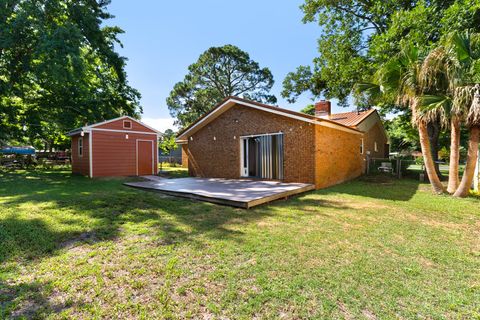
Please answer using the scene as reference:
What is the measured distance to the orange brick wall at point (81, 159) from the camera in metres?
13.6

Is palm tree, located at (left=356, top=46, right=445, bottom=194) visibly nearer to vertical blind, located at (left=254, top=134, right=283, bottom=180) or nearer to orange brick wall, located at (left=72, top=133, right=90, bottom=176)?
vertical blind, located at (left=254, top=134, right=283, bottom=180)

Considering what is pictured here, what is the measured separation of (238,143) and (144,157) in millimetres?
6617

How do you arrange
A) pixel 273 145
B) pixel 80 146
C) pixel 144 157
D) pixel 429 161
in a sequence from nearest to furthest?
pixel 429 161 < pixel 273 145 < pixel 80 146 < pixel 144 157

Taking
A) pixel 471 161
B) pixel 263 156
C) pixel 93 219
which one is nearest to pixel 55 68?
pixel 93 219

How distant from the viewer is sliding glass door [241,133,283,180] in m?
10.9

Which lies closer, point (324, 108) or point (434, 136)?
point (324, 108)

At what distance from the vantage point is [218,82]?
27.6m

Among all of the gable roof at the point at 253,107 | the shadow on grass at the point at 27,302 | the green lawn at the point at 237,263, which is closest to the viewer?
the shadow on grass at the point at 27,302

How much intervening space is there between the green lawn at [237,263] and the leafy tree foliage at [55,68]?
1070cm

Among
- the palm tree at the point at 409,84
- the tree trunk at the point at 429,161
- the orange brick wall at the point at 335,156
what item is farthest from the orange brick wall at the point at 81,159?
the tree trunk at the point at 429,161

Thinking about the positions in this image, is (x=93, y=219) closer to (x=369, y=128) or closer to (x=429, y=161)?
(x=429, y=161)

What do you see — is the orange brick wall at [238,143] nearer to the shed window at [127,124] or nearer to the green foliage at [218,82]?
the shed window at [127,124]

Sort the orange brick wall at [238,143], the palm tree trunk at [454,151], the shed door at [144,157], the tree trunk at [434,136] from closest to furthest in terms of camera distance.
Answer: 1. the palm tree trunk at [454,151]
2. the orange brick wall at [238,143]
3. the tree trunk at [434,136]
4. the shed door at [144,157]

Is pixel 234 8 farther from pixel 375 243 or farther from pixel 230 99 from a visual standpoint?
pixel 375 243
